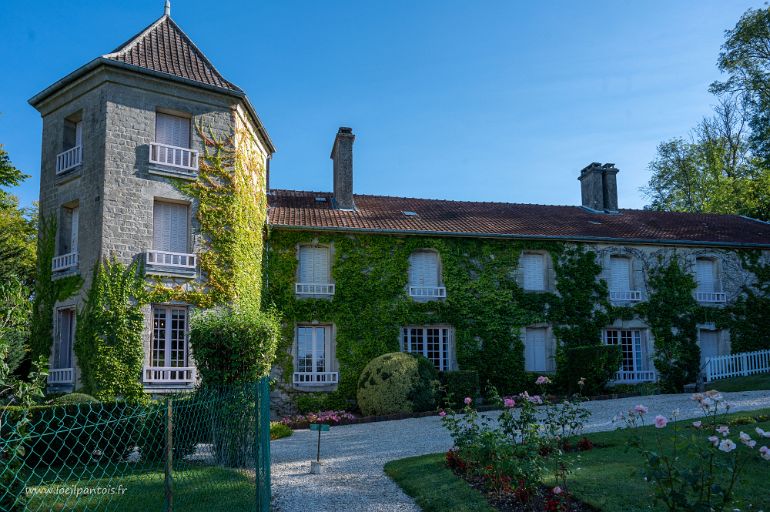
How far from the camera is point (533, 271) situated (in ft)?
74.5

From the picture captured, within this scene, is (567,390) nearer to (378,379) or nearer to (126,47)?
(378,379)

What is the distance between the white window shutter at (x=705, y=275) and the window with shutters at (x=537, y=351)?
270 inches

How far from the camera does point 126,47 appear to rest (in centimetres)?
1720

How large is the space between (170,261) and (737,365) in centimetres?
1964

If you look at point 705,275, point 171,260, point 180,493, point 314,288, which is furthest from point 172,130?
point 705,275

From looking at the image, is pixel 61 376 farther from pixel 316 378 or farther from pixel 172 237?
pixel 316 378

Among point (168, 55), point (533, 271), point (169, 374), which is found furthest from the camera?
point (533, 271)

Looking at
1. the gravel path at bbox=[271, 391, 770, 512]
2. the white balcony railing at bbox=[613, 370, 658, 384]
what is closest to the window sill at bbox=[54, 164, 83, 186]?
the gravel path at bbox=[271, 391, 770, 512]

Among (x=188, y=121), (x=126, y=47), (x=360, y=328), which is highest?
(x=126, y=47)

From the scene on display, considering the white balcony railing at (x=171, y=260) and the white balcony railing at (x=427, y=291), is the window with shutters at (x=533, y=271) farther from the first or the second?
the white balcony railing at (x=171, y=260)

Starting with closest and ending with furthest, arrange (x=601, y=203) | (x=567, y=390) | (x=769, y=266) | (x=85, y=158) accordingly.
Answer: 1. (x=85, y=158)
2. (x=567, y=390)
3. (x=769, y=266)
4. (x=601, y=203)

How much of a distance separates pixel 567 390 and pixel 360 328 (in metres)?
7.47

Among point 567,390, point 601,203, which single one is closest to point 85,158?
point 567,390

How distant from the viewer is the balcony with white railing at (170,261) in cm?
1622
